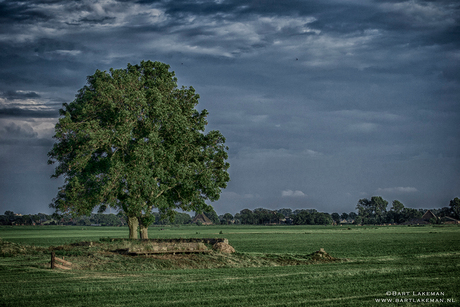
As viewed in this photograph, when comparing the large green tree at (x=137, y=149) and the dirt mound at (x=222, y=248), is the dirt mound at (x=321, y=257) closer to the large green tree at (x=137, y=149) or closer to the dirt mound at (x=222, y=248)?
the dirt mound at (x=222, y=248)

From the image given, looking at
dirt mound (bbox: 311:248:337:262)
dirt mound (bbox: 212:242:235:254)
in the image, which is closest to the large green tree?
dirt mound (bbox: 212:242:235:254)

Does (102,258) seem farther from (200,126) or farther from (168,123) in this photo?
(200,126)

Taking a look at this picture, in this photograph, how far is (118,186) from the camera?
33.4 metres

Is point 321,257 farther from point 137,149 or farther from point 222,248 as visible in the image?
point 137,149

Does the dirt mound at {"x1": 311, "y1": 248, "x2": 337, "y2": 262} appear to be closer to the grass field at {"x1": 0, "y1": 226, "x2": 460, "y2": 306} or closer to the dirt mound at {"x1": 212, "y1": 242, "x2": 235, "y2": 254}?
the dirt mound at {"x1": 212, "y1": 242, "x2": 235, "y2": 254}

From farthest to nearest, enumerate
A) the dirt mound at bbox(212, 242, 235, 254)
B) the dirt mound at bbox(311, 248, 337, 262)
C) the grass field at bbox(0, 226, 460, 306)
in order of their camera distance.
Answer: the dirt mound at bbox(212, 242, 235, 254), the dirt mound at bbox(311, 248, 337, 262), the grass field at bbox(0, 226, 460, 306)

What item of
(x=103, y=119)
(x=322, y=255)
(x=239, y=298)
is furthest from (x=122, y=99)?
(x=239, y=298)

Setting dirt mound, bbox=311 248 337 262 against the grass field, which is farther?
dirt mound, bbox=311 248 337 262

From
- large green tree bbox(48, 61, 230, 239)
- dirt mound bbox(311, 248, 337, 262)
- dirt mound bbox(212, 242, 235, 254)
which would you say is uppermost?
large green tree bbox(48, 61, 230, 239)

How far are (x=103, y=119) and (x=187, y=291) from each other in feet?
75.5

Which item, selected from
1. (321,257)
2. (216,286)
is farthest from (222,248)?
(216,286)

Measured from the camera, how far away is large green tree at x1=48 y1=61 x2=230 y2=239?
110 feet

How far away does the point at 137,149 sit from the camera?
3291 centimetres

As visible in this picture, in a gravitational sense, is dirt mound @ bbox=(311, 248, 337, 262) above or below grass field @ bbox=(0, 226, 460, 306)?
below
